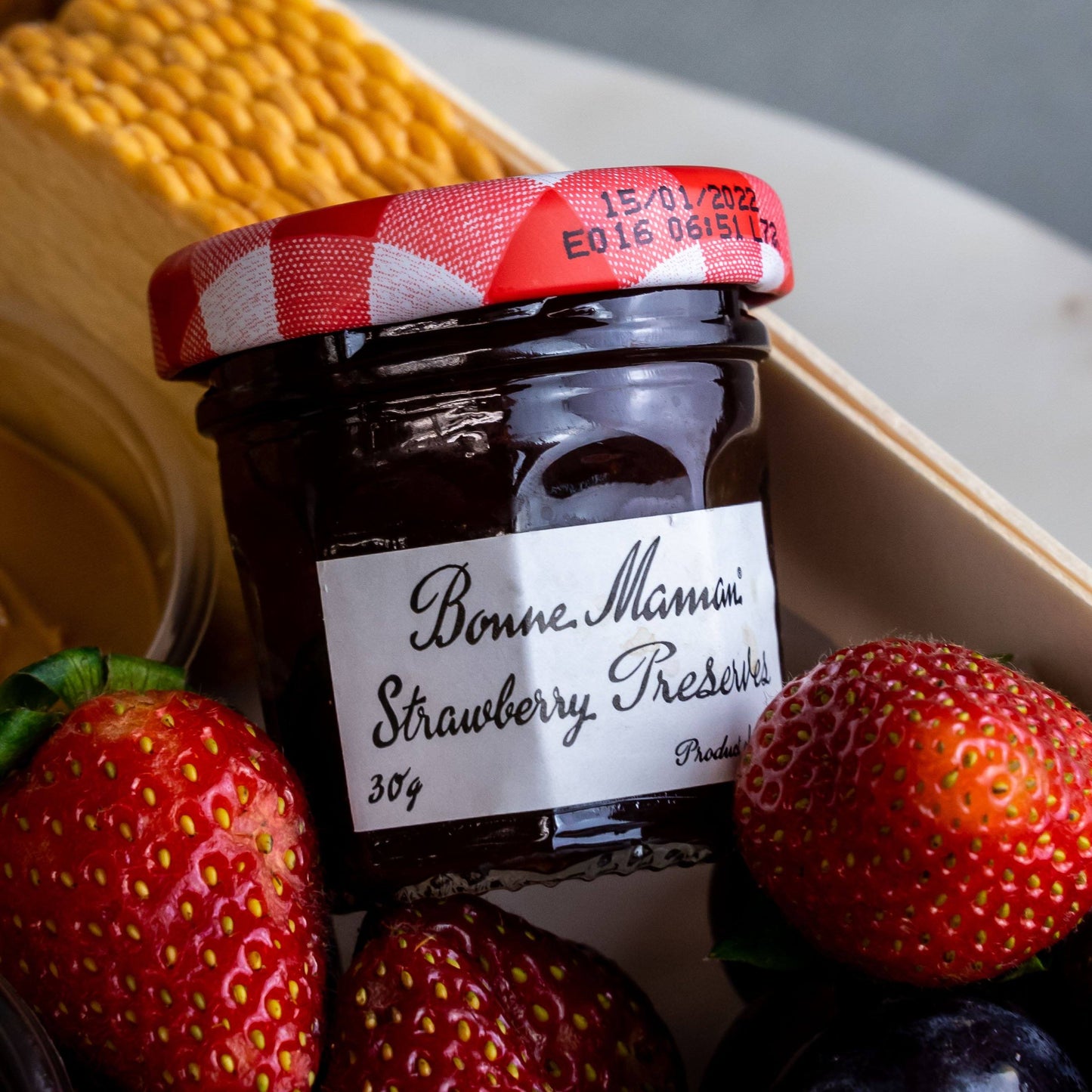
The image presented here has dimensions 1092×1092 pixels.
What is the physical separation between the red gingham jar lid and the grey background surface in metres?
1.29

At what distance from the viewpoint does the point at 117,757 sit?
0.52 metres

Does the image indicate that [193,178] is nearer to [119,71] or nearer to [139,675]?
A: [119,71]

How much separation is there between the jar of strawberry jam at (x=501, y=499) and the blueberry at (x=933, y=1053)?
0.10m

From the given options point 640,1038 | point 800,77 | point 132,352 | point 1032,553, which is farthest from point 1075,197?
point 640,1038

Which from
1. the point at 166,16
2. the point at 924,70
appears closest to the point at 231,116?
the point at 166,16

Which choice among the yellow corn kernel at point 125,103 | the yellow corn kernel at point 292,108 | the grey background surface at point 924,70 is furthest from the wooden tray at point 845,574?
the grey background surface at point 924,70

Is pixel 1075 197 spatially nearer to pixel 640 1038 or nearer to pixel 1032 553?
pixel 1032 553

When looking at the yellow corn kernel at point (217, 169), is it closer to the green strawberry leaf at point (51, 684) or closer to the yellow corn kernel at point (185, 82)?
the yellow corn kernel at point (185, 82)

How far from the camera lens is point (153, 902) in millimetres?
512

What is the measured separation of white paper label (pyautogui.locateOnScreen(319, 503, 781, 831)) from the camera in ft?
1.77

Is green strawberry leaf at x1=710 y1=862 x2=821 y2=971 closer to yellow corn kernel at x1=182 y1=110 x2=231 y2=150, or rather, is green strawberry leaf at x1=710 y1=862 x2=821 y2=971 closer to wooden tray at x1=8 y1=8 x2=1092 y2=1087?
wooden tray at x1=8 y1=8 x2=1092 y2=1087

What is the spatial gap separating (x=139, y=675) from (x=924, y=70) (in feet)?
5.00

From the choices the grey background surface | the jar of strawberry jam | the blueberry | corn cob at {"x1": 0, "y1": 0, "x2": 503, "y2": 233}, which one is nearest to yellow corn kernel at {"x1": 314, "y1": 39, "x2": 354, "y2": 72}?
corn cob at {"x1": 0, "y1": 0, "x2": 503, "y2": 233}

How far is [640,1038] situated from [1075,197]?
1.50 metres
